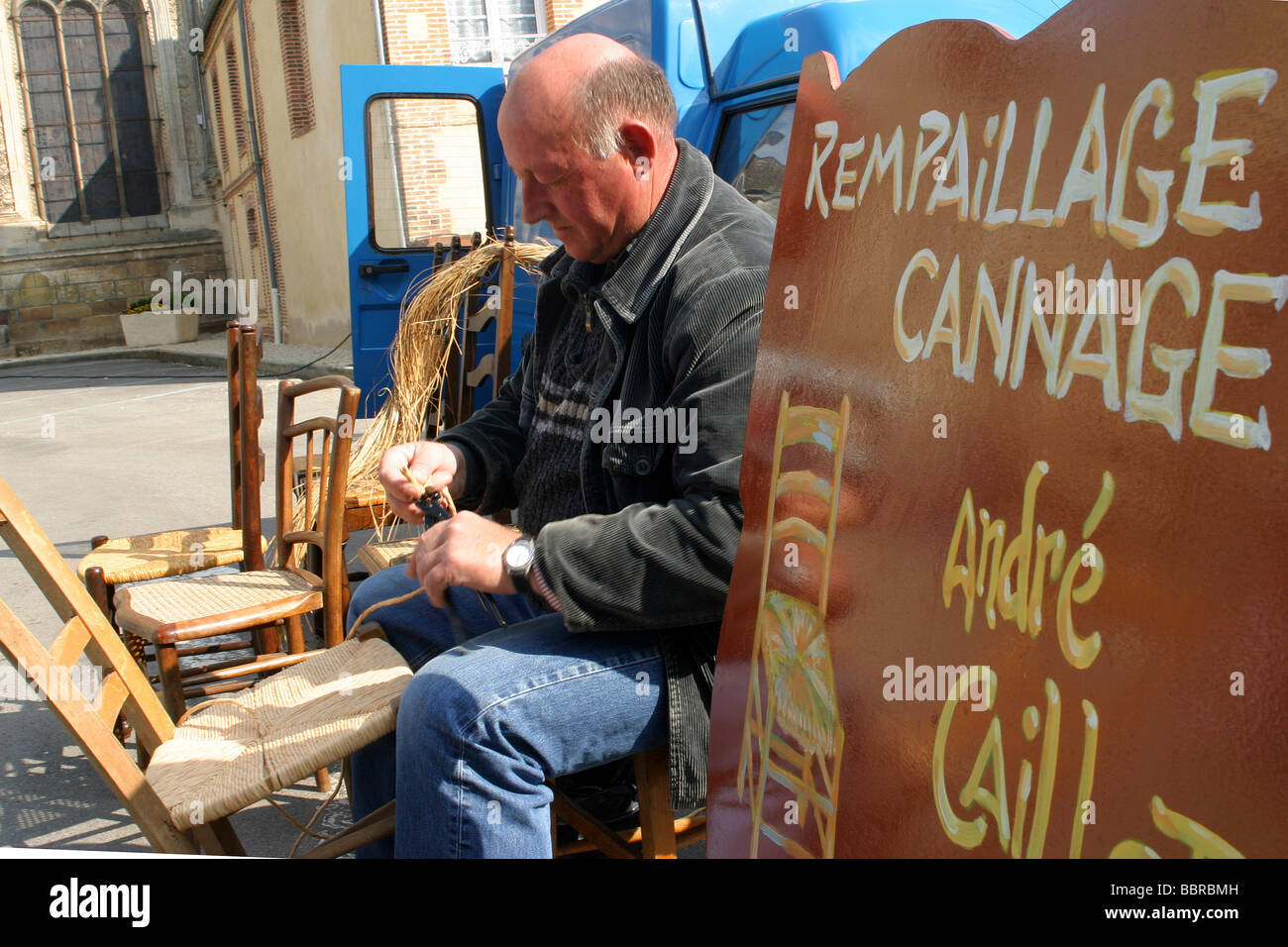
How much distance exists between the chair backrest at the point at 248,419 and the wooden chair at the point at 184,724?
141cm

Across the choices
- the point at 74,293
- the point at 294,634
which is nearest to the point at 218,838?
the point at 294,634

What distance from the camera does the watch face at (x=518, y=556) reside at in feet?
5.74

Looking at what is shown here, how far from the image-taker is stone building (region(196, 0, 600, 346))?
8586mm

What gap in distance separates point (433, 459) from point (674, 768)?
0.84m

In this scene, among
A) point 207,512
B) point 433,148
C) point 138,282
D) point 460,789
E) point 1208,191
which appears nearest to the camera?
point 1208,191

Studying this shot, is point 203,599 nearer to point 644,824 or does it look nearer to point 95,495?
point 644,824

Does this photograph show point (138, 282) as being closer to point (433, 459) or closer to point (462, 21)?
point (462, 21)

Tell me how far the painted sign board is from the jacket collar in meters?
0.58

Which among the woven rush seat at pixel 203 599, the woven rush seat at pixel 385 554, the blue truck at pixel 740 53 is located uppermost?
the blue truck at pixel 740 53

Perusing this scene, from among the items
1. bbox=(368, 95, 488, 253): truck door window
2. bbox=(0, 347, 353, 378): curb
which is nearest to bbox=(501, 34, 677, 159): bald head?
bbox=(368, 95, 488, 253): truck door window

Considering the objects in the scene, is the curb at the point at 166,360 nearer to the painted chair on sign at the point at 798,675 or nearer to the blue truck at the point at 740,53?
the blue truck at the point at 740,53

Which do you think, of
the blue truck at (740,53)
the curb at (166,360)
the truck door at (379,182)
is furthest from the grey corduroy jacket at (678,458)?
the curb at (166,360)

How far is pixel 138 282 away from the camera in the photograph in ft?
88.1
